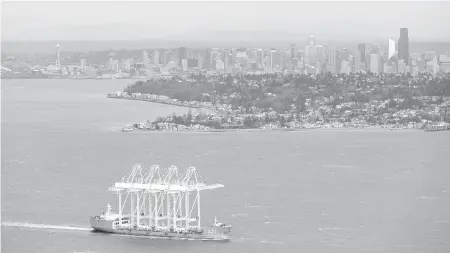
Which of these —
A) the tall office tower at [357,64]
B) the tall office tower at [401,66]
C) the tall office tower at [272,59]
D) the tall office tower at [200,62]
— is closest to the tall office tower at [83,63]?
the tall office tower at [200,62]

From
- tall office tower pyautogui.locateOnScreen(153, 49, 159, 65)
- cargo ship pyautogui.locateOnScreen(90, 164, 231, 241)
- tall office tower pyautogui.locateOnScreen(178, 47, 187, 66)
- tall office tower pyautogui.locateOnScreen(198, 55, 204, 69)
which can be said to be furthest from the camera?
tall office tower pyautogui.locateOnScreen(153, 49, 159, 65)

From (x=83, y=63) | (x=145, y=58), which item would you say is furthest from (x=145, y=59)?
(x=83, y=63)

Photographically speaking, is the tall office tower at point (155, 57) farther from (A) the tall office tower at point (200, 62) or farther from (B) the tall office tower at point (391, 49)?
(B) the tall office tower at point (391, 49)

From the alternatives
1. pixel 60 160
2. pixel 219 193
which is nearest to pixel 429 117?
pixel 60 160

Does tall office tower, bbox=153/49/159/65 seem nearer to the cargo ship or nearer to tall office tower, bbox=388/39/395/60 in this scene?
tall office tower, bbox=388/39/395/60

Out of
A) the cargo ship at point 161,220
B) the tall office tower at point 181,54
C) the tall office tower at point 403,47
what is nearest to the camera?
the cargo ship at point 161,220

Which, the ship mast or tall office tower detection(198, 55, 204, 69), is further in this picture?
tall office tower detection(198, 55, 204, 69)

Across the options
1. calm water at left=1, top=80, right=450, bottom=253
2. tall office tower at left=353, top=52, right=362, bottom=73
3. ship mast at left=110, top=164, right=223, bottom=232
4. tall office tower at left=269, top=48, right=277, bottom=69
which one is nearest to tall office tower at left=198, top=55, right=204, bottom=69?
tall office tower at left=269, top=48, right=277, bottom=69
